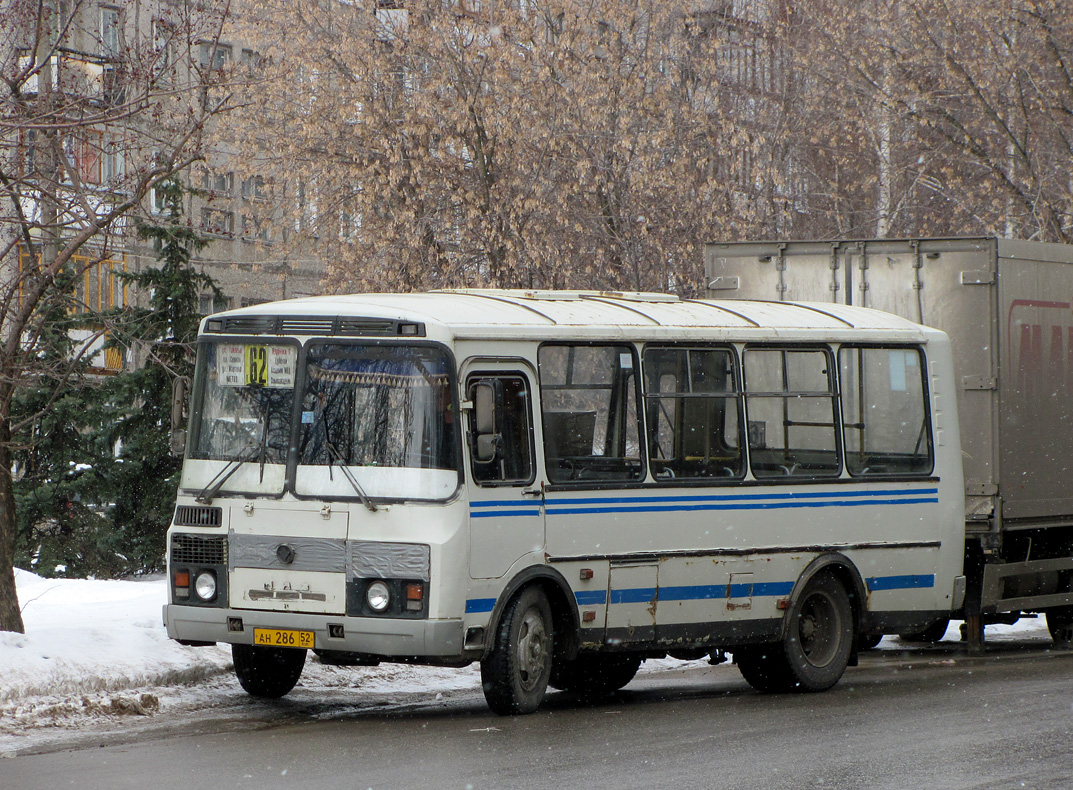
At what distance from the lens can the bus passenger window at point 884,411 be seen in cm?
1207

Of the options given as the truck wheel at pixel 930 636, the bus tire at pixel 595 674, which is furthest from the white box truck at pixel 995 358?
the bus tire at pixel 595 674

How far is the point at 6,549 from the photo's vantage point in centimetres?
1237

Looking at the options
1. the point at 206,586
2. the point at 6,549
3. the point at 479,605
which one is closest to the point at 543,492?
the point at 479,605

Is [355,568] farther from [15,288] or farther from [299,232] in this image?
[299,232]

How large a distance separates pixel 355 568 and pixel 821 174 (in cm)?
2534

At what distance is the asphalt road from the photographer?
7.71m

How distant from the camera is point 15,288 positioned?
12.1 meters

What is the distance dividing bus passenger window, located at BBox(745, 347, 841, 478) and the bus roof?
0.79 ft

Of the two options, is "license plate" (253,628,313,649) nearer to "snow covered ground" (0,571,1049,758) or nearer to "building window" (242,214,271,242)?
"snow covered ground" (0,571,1049,758)

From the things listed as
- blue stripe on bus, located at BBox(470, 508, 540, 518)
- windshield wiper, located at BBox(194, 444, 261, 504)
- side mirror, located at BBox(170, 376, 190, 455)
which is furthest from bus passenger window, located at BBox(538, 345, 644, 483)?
side mirror, located at BBox(170, 376, 190, 455)

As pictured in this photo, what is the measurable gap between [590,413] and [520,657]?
5.50 ft

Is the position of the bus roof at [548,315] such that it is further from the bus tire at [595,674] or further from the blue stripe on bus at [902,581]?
the bus tire at [595,674]

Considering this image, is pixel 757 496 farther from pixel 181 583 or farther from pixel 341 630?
pixel 181 583

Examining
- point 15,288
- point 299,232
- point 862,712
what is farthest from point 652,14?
point 862,712
